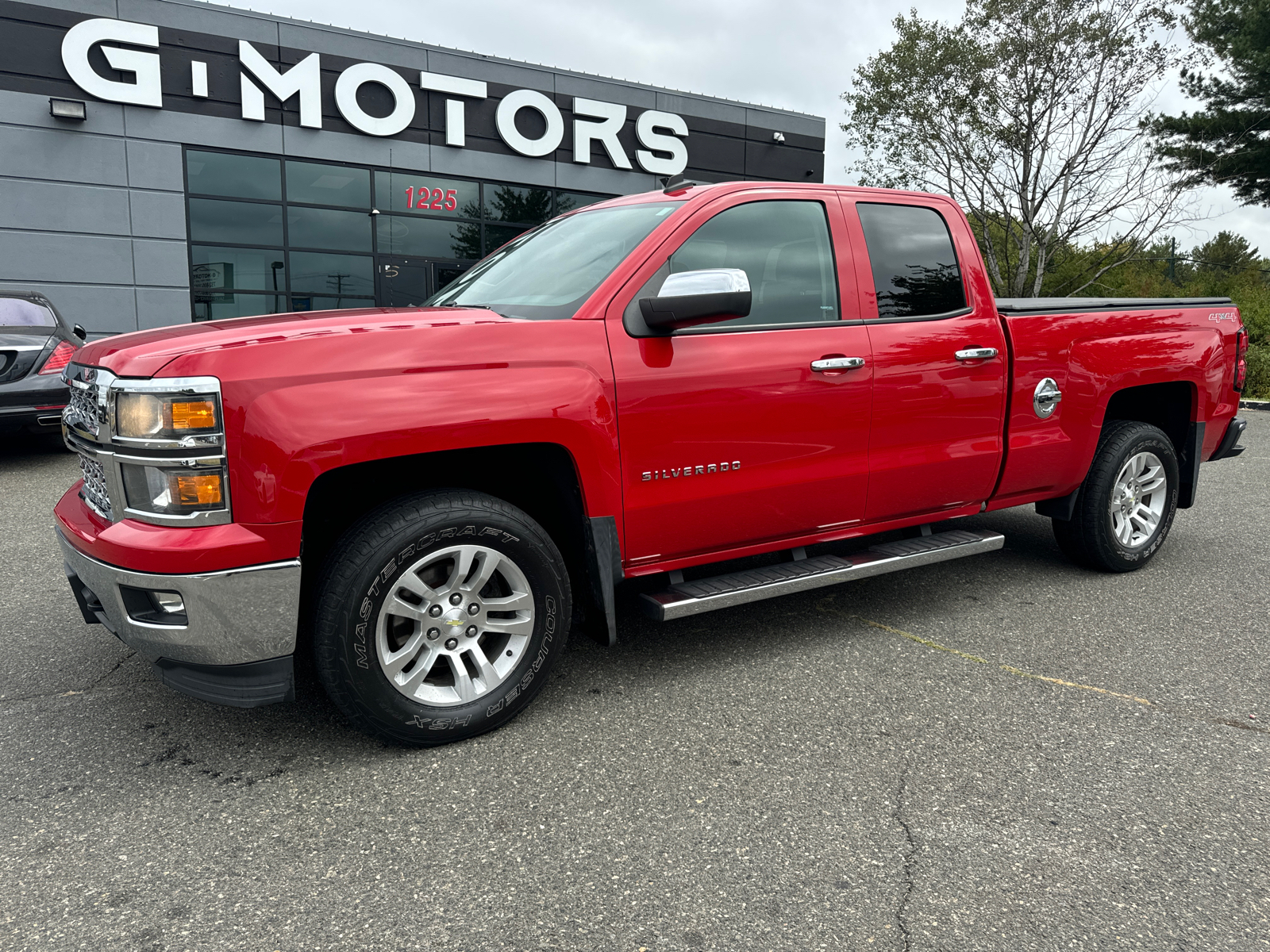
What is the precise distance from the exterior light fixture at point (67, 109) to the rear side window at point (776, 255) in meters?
14.3

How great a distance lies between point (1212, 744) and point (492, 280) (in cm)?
319

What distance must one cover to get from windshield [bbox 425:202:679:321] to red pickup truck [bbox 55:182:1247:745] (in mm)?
17

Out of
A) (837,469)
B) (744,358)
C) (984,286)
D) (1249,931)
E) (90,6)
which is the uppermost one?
(90,6)

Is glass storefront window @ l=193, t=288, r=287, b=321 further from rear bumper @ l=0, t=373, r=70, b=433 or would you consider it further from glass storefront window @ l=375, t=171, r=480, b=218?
rear bumper @ l=0, t=373, r=70, b=433

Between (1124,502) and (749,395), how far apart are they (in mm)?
2740

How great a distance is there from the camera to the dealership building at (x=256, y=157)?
13.8 meters

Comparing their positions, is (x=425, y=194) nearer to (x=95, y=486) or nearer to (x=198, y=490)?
(x=95, y=486)

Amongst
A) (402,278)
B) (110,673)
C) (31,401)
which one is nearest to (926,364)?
(110,673)

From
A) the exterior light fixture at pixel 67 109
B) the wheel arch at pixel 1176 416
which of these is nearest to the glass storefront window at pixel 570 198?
the exterior light fixture at pixel 67 109

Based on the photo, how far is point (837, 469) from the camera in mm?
3627

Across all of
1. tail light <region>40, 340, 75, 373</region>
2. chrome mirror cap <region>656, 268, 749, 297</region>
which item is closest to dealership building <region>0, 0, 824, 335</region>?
tail light <region>40, 340, 75, 373</region>

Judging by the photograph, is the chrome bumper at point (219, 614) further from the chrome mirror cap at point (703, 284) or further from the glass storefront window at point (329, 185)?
the glass storefront window at point (329, 185)

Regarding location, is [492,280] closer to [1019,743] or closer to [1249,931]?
[1019,743]

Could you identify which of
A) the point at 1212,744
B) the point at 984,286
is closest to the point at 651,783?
the point at 1212,744
